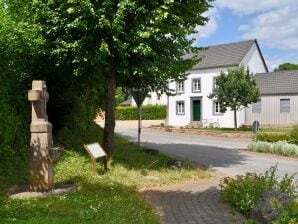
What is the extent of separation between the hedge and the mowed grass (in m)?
42.3

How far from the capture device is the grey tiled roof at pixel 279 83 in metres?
41.3

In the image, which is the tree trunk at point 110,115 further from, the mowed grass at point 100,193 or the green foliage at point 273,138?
the green foliage at point 273,138

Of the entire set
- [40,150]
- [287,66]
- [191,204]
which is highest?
[287,66]

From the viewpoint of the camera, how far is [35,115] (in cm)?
1074

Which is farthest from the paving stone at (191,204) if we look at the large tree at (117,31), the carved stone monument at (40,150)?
the large tree at (117,31)

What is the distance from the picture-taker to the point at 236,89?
35.2 meters

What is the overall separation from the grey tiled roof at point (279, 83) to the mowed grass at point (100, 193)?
2707 cm

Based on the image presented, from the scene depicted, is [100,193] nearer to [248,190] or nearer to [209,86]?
[248,190]

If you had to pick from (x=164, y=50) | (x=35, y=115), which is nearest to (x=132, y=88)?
(x=164, y=50)

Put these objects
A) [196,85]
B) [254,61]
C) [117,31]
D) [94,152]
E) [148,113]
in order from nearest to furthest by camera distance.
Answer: [94,152] → [117,31] → [254,61] → [196,85] → [148,113]

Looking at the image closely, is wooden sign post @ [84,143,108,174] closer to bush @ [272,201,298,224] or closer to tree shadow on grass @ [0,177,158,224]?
tree shadow on grass @ [0,177,158,224]

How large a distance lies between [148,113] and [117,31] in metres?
46.6

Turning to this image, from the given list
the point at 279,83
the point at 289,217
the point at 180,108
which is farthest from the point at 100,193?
the point at 180,108

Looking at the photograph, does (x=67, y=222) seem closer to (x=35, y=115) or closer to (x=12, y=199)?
(x=12, y=199)
